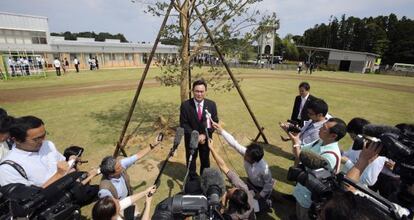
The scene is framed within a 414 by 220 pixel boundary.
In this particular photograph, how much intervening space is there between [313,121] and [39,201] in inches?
173

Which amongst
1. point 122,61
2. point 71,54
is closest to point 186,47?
point 71,54

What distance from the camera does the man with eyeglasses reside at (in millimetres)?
2928

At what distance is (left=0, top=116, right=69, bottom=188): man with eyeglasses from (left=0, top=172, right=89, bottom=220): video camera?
94 cm

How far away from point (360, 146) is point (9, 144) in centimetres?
518

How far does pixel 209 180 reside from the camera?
3.10 metres

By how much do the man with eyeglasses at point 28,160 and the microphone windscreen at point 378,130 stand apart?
12.4ft

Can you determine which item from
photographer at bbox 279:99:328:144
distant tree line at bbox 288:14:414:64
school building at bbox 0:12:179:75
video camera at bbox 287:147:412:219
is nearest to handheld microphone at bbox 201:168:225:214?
video camera at bbox 287:147:412:219

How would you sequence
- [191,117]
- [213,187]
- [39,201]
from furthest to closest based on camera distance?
[191,117] → [213,187] → [39,201]

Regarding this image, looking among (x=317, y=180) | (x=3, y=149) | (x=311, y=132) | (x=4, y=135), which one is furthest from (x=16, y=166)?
(x=311, y=132)

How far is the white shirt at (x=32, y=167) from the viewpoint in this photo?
2.90 metres

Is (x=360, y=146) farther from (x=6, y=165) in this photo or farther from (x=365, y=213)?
(x=6, y=165)

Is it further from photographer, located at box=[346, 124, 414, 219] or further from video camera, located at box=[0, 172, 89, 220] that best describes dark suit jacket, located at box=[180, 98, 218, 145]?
photographer, located at box=[346, 124, 414, 219]

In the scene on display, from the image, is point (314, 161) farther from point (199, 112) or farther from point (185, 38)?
point (185, 38)

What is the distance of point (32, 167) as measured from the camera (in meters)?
3.14
